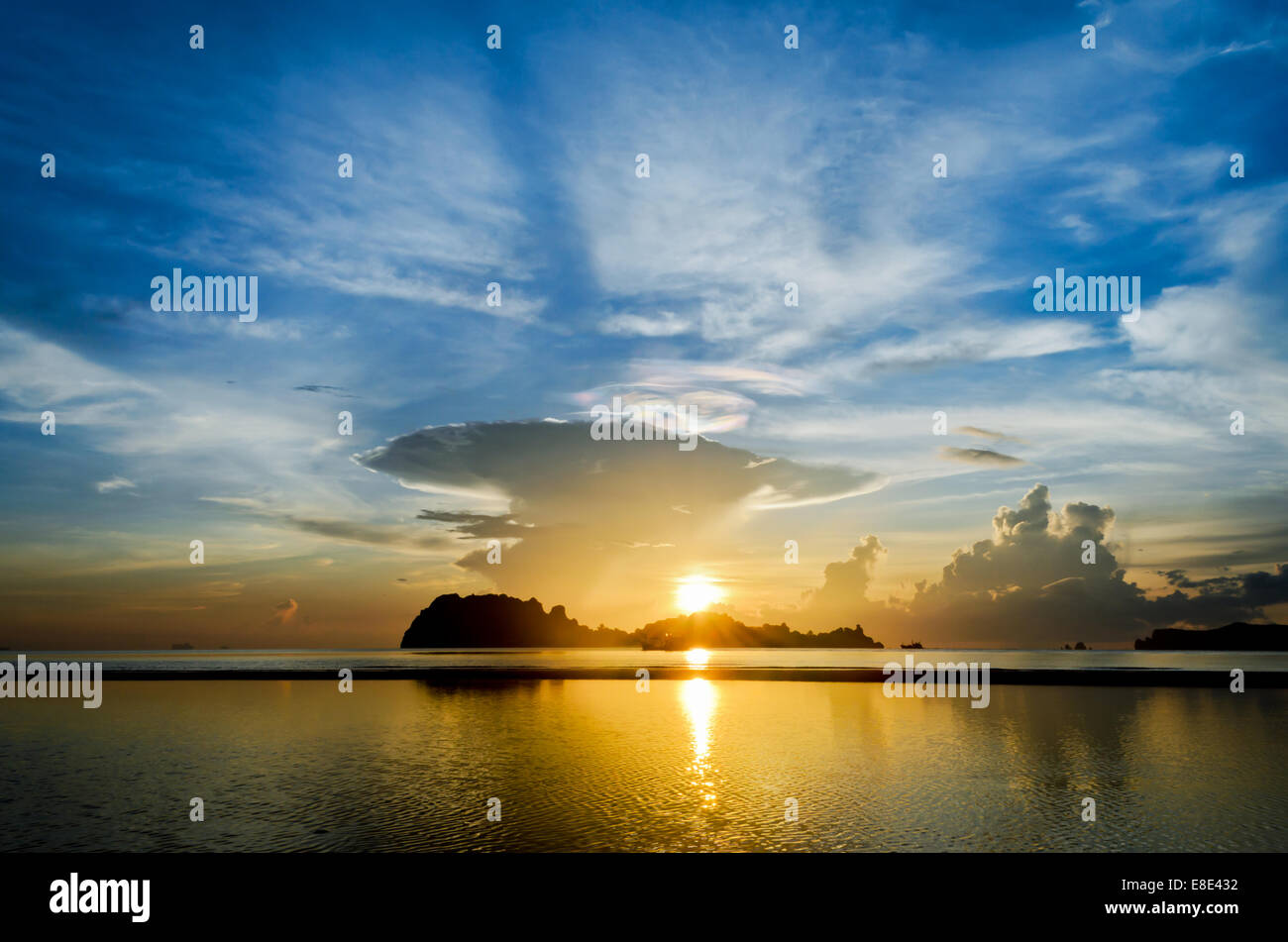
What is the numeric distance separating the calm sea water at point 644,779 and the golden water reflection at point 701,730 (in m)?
0.32

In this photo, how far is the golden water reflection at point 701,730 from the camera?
30.9 meters

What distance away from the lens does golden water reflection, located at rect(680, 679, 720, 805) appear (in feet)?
101

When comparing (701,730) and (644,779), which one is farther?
(701,730)

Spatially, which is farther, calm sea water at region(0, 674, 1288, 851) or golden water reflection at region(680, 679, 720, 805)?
golden water reflection at region(680, 679, 720, 805)

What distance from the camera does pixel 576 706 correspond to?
216 ft

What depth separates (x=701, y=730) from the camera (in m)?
49.2

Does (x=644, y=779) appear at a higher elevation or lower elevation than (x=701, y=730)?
higher

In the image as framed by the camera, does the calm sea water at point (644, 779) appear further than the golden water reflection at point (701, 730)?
No

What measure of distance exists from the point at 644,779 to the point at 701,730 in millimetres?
18004

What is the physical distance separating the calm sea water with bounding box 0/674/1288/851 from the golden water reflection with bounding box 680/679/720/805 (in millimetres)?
319

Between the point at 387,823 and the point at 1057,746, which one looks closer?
the point at 387,823
